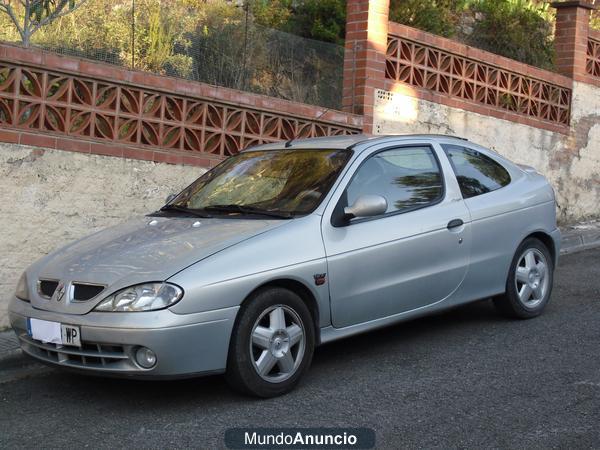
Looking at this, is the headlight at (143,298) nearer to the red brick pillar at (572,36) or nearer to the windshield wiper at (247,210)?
the windshield wiper at (247,210)

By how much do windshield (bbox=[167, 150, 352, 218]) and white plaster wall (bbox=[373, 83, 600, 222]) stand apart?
4113mm

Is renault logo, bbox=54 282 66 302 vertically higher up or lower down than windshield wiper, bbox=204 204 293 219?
lower down

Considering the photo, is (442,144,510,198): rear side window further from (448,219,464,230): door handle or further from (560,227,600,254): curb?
(560,227,600,254): curb

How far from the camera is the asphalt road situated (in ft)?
15.6

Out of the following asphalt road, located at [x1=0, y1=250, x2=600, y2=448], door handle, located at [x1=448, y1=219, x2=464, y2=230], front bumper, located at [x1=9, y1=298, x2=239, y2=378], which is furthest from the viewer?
door handle, located at [x1=448, y1=219, x2=464, y2=230]

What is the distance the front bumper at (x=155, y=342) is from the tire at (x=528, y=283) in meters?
2.82

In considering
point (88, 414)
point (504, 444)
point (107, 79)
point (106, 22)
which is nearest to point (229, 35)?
point (106, 22)

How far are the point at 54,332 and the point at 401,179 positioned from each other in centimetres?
264

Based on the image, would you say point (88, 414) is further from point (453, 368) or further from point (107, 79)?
point (107, 79)

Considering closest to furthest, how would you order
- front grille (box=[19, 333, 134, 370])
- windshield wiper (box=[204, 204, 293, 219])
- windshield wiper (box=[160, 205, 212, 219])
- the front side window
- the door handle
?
front grille (box=[19, 333, 134, 370])
windshield wiper (box=[204, 204, 293, 219])
windshield wiper (box=[160, 205, 212, 219])
the front side window
the door handle

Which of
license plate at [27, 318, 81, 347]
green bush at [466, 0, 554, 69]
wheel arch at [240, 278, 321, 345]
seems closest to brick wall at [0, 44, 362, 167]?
license plate at [27, 318, 81, 347]

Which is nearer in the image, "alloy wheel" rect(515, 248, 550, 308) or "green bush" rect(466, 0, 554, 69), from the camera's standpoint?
"alloy wheel" rect(515, 248, 550, 308)

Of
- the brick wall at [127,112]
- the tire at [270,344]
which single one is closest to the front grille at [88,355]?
the tire at [270,344]

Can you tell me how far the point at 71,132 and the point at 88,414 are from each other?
3.37 m
